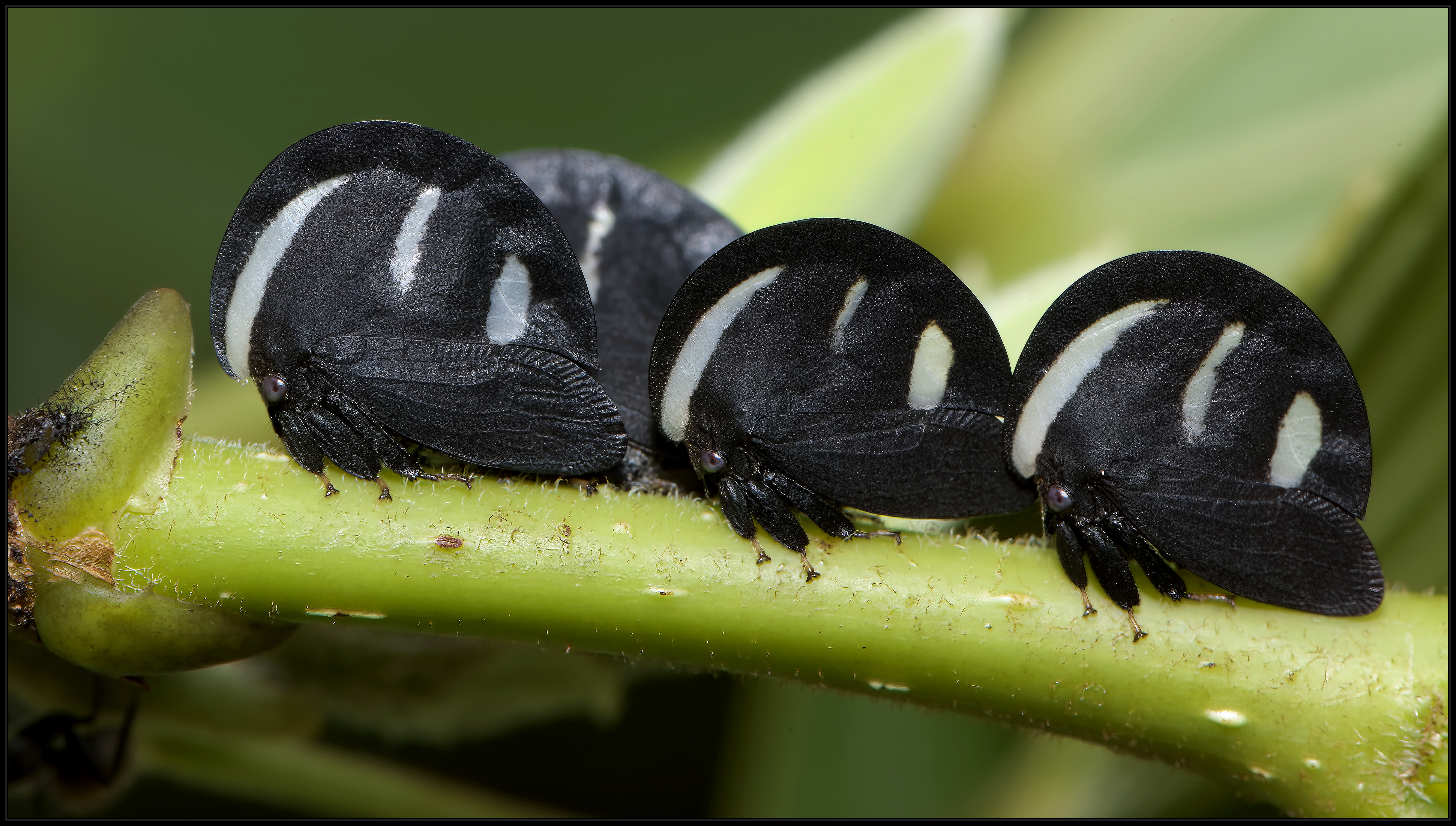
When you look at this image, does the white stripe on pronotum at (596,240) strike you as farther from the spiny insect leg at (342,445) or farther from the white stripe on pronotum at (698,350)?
the spiny insect leg at (342,445)

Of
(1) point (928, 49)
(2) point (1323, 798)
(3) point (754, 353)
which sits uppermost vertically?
(1) point (928, 49)

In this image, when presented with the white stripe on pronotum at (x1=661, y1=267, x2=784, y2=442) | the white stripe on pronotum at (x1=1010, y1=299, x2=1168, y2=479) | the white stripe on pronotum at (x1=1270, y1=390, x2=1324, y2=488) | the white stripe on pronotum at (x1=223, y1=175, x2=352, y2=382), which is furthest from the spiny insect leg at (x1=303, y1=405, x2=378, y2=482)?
the white stripe on pronotum at (x1=1270, y1=390, x2=1324, y2=488)

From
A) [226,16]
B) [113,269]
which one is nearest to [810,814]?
[113,269]

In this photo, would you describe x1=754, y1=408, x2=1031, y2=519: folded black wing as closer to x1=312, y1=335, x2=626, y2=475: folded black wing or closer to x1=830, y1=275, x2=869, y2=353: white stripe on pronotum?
x1=830, y1=275, x2=869, y2=353: white stripe on pronotum

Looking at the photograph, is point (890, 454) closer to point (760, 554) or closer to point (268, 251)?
point (760, 554)

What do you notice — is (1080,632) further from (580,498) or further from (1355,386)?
(580,498)

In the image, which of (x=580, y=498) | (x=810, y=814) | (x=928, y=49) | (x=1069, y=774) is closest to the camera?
(x=580, y=498)

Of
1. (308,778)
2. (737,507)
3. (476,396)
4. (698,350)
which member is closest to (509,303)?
(476,396)
